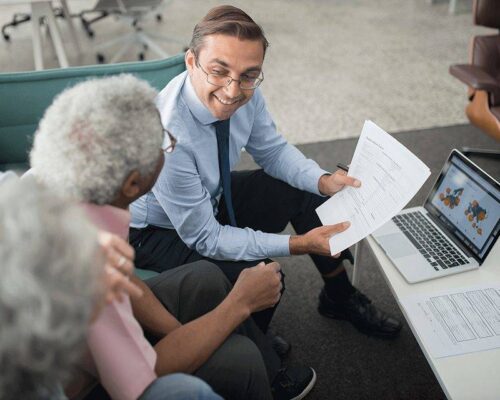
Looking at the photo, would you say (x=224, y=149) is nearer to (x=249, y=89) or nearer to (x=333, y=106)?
(x=249, y=89)

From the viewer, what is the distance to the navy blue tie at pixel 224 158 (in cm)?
141

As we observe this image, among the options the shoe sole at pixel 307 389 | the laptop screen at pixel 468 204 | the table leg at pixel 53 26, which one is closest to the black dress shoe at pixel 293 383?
the shoe sole at pixel 307 389

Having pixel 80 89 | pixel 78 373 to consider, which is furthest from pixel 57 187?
pixel 78 373

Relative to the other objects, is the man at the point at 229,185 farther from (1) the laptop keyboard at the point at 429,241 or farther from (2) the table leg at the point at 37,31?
(2) the table leg at the point at 37,31

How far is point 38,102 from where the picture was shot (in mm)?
1606

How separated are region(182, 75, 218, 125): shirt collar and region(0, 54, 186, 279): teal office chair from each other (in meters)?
0.31

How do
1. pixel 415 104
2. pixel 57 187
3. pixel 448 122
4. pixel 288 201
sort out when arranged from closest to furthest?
pixel 57 187 < pixel 288 201 < pixel 448 122 < pixel 415 104

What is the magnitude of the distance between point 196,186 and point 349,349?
2.56ft

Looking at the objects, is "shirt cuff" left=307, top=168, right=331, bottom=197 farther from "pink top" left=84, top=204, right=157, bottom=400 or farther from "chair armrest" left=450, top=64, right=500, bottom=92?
"chair armrest" left=450, top=64, right=500, bottom=92

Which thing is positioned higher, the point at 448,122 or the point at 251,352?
the point at 251,352

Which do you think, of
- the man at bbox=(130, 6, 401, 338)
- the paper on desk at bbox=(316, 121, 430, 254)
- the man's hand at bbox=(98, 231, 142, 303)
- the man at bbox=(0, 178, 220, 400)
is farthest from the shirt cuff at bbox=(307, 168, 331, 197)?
the man at bbox=(0, 178, 220, 400)

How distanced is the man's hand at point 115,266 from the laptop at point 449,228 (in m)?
0.78

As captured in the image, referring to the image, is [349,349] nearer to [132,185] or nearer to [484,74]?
[132,185]

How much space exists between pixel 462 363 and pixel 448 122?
211 centimetres
